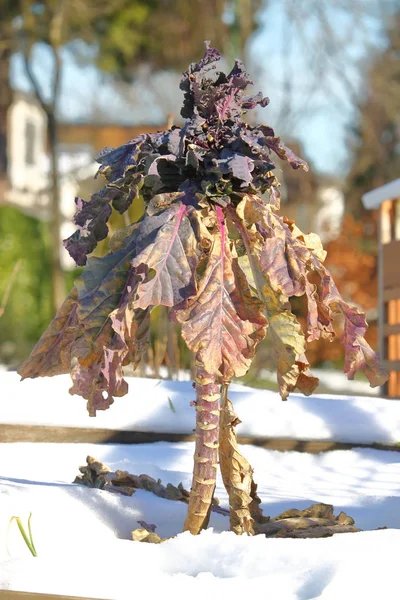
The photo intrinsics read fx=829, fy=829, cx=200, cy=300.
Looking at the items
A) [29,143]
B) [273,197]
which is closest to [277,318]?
[273,197]

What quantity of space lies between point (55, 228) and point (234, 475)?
1117 centimetres

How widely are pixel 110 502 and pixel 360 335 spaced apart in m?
0.79

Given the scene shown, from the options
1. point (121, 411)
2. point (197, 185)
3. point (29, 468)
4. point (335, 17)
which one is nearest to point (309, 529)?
point (197, 185)

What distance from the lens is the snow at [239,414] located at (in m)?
3.20

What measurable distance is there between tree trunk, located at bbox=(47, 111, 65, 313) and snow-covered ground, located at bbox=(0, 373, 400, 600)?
891 cm

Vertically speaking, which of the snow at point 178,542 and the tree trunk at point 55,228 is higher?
the tree trunk at point 55,228

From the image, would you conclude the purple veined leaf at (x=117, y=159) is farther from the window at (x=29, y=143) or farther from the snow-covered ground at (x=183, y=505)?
the window at (x=29, y=143)

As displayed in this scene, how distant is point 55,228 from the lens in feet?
41.9

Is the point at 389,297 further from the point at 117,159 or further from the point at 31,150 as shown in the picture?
the point at 31,150

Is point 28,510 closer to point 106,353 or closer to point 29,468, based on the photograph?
point 106,353

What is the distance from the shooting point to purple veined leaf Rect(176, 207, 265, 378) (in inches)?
67.6

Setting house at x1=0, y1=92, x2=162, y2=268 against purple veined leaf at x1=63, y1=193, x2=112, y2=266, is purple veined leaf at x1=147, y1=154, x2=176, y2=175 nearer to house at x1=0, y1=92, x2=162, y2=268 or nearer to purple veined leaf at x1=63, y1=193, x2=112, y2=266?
purple veined leaf at x1=63, y1=193, x2=112, y2=266

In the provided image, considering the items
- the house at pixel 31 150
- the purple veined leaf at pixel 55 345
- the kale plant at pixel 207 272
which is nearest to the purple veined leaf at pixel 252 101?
the kale plant at pixel 207 272

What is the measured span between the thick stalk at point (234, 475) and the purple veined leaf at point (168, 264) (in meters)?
0.30
